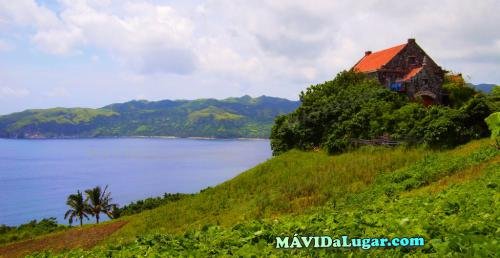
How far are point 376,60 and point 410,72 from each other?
534cm

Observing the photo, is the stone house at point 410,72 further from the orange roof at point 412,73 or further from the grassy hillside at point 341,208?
the grassy hillside at point 341,208

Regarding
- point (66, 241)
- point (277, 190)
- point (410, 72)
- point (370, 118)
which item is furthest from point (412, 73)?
point (66, 241)

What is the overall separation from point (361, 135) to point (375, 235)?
36.5m

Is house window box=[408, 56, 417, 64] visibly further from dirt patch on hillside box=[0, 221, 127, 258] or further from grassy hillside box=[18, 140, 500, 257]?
dirt patch on hillside box=[0, 221, 127, 258]

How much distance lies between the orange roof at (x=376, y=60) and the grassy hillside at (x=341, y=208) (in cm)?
1751

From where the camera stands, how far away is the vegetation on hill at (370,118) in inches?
1563

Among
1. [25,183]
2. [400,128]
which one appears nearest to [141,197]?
[25,183]

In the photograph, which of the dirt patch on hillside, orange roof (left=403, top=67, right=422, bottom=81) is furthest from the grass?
orange roof (left=403, top=67, right=422, bottom=81)

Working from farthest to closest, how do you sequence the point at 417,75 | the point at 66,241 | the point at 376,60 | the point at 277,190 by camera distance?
the point at 376,60
the point at 417,75
the point at 66,241
the point at 277,190

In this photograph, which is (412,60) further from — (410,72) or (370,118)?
(370,118)

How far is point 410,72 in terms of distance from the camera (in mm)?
59000

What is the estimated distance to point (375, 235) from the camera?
1159 centimetres

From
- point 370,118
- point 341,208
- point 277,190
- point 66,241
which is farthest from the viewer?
point 370,118

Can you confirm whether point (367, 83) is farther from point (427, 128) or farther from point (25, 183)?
point (25, 183)
